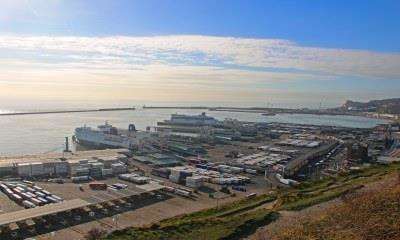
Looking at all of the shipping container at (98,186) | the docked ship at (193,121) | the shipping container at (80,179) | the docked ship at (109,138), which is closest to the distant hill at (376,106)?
the docked ship at (193,121)

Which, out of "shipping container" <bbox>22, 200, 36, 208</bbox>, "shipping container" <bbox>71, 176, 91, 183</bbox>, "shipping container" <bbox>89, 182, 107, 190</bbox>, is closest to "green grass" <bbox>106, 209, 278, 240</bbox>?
"shipping container" <bbox>22, 200, 36, 208</bbox>

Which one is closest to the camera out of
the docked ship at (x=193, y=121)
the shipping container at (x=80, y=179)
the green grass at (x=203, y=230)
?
the green grass at (x=203, y=230)

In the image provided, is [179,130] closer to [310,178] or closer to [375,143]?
[375,143]

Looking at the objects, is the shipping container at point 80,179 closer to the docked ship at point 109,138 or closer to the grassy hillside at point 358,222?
the docked ship at point 109,138

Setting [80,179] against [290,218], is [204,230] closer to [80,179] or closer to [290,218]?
[290,218]

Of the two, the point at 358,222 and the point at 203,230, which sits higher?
the point at 358,222

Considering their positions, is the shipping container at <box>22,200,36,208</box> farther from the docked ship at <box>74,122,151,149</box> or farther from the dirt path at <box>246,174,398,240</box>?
the docked ship at <box>74,122,151,149</box>

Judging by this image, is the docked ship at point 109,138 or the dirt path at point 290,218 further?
the docked ship at point 109,138

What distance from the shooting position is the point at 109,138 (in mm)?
22578

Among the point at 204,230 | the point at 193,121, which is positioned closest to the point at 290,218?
the point at 204,230

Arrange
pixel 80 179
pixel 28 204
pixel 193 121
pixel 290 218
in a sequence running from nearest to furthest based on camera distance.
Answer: pixel 290 218, pixel 28 204, pixel 80 179, pixel 193 121

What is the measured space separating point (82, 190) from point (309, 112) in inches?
2094

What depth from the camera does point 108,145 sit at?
22344 mm

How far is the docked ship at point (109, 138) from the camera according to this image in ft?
69.8
